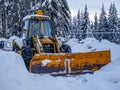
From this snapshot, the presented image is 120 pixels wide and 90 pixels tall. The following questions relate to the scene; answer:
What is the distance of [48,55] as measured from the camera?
470 inches

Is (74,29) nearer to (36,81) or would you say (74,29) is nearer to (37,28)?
(37,28)

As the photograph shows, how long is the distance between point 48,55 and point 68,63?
32.3 inches

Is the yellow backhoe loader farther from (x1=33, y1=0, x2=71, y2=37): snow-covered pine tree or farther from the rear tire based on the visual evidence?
(x1=33, y1=0, x2=71, y2=37): snow-covered pine tree

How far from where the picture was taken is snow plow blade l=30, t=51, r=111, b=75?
11828mm

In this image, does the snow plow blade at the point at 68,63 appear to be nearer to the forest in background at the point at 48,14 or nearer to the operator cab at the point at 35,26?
the operator cab at the point at 35,26

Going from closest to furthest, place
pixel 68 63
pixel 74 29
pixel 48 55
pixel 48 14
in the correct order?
pixel 48 55
pixel 68 63
pixel 48 14
pixel 74 29

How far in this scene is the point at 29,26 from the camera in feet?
45.8

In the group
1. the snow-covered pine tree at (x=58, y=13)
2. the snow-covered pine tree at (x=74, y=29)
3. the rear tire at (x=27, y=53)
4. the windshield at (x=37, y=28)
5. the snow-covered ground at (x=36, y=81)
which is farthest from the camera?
the snow-covered pine tree at (x=74, y=29)

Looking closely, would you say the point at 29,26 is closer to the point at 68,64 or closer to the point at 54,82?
the point at 68,64

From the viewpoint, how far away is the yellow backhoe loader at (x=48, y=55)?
1191 cm

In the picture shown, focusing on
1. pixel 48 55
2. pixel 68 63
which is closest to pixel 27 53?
pixel 48 55

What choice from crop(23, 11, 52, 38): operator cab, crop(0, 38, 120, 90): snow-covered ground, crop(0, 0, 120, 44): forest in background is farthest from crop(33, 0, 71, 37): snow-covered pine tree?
crop(0, 38, 120, 90): snow-covered ground

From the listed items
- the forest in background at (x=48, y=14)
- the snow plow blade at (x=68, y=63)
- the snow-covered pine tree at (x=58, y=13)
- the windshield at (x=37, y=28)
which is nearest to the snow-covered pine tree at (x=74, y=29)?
the forest in background at (x=48, y=14)

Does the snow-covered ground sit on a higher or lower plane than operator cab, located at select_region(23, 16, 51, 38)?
lower
